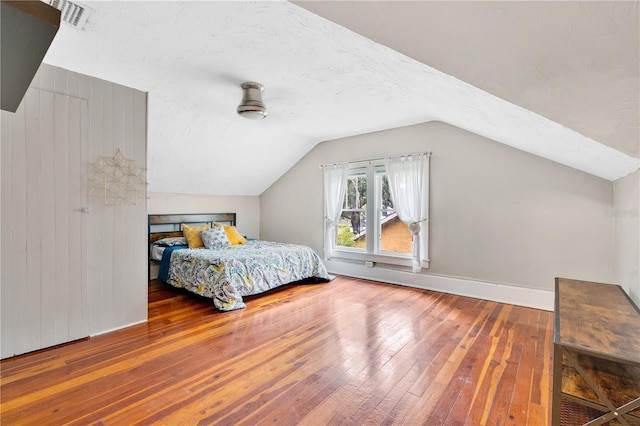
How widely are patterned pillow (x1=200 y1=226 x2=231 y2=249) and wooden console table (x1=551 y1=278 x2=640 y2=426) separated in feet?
13.4

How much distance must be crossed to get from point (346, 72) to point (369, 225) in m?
2.70

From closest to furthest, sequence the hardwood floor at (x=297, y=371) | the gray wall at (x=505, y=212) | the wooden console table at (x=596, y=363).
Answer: the wooden console table at (x=596, y=363) < the hardwood floor at (x=297, y=371) < the gray wall at (x=505, y=212)

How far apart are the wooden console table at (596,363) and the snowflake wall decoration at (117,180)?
3.39m

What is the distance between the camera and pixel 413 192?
425 centimetres

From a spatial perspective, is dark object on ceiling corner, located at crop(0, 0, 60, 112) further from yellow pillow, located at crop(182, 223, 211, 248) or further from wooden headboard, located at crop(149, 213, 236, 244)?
wooden headboard, located at crop(149, 213, 236, 244)

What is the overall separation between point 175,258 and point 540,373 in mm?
4177

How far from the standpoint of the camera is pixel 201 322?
2.97m

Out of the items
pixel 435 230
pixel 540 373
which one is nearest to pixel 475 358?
pixel 540 373

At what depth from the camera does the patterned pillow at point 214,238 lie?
443cm

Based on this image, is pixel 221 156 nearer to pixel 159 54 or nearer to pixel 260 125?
pixel 260 125

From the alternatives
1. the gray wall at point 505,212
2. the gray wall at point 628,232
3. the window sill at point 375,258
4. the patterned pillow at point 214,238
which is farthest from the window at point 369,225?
the gray wall at point 628,232

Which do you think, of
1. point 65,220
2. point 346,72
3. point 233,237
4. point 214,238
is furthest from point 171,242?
point 346,72

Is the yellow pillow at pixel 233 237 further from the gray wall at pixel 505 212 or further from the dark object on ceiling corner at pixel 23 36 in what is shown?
the dark object on ceiling corner at pixel 23 36

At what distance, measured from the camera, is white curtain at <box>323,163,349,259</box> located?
16.5 feet
